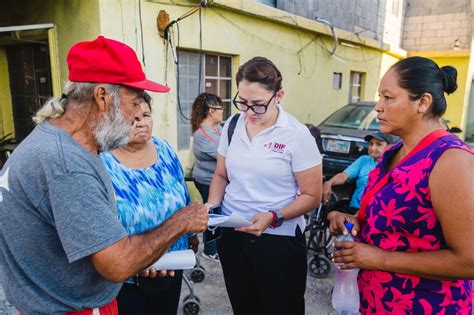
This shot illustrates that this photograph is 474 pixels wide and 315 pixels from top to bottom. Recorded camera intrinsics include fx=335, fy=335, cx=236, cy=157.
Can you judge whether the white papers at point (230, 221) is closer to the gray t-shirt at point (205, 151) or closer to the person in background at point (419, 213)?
the person in background at point (419, 213)

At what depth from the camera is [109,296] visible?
1.31m

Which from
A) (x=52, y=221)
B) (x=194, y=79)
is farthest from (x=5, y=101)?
(x=52, y=221)

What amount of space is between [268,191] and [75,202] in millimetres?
1144

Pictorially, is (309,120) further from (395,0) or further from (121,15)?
(395,0)

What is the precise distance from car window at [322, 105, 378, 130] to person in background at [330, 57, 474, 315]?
5092 millimetres

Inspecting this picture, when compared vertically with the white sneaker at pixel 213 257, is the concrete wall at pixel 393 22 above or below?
above

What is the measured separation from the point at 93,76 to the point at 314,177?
127 centimetres

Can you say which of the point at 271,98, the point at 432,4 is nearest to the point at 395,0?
the point at 432,4

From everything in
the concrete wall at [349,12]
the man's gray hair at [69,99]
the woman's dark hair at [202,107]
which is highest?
the concrete wall at [349,12]

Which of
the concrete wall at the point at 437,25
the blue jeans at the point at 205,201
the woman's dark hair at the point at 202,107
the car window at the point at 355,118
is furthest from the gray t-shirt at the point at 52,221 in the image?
the concrete wall at the point at 437,25

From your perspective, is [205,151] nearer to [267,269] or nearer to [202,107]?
[202,107]

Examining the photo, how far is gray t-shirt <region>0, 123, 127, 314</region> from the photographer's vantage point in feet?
3.42

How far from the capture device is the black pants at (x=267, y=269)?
76.7 inches

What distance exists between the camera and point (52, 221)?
1.09 metres
